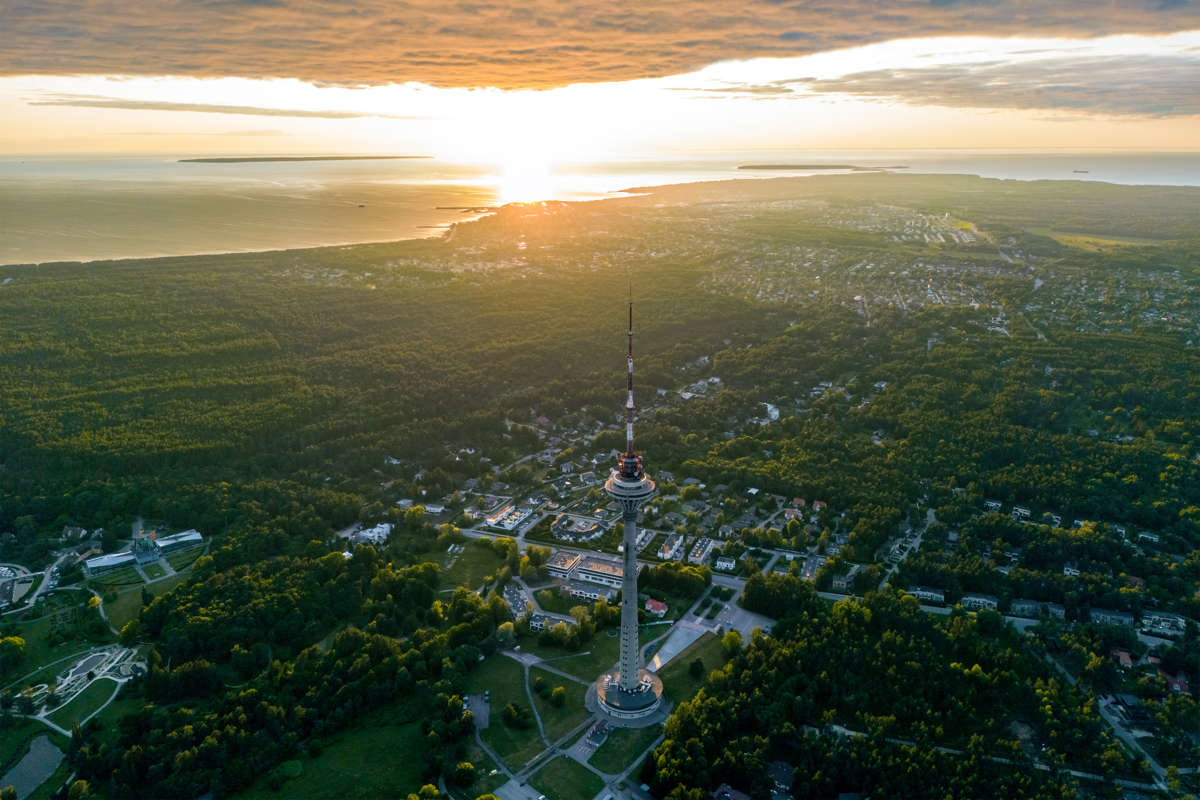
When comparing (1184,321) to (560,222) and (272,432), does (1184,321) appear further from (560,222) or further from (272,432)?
(560,222)

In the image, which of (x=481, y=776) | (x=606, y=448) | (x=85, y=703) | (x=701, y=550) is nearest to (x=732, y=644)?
(x=701, y=550)

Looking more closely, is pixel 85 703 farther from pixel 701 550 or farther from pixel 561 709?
pixel 701 550

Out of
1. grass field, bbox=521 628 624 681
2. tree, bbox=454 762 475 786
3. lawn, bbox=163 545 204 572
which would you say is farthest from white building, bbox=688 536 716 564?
lawn, bbox=163 545 204 572

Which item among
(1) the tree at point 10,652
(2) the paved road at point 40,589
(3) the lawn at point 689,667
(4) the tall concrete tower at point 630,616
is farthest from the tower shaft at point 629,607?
(2) the paved road at point 40,589

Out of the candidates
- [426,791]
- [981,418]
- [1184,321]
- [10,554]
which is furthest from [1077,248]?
[10,554]

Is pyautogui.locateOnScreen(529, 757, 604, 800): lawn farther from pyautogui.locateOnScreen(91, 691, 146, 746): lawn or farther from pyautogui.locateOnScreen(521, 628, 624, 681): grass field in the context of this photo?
pyautogui.locateOnScreen(91, 691, 146, 746): lawn

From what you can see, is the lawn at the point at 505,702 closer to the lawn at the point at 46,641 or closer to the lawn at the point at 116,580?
the lawn at the point at 46,641
